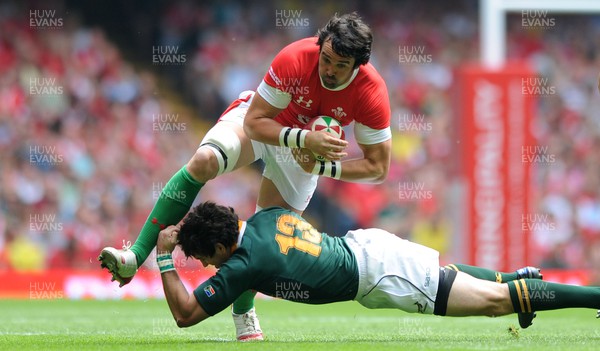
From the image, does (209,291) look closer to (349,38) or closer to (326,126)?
(326,126)

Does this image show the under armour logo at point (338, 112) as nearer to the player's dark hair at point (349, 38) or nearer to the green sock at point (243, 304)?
the player's dark hair at point (349, 38)

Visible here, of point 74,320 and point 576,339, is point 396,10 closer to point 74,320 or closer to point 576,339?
point 74,320

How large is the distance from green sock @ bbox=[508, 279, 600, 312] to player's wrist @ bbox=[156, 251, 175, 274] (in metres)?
2.11

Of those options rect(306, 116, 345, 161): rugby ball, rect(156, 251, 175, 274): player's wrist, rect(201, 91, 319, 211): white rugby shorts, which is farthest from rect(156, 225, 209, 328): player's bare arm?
rect(201, 91, 319, 211): white rugby shorts

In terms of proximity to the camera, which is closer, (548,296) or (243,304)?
(548,296)

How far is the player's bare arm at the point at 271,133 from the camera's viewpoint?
6578mm

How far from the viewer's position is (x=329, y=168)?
22.7 ft

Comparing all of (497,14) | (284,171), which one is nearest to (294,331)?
(284,171)

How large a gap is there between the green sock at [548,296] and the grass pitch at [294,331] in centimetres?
23

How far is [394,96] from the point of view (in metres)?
17.9

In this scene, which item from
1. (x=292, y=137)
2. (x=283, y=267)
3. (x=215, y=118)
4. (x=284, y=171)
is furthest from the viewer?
(x=215, y=118)

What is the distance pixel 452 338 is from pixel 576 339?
798 mm

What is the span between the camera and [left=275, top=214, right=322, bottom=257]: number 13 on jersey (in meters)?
6.20

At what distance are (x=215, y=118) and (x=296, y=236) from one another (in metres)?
11.5
